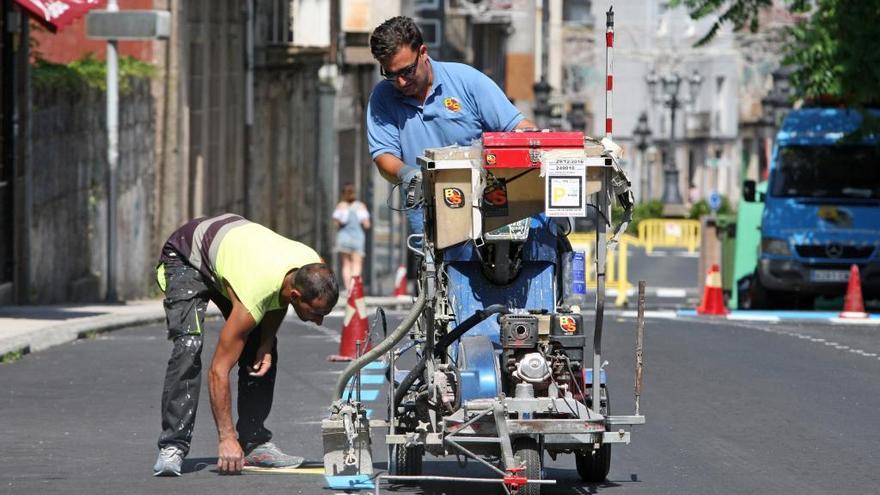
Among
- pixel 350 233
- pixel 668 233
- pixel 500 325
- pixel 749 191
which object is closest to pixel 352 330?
pixel 500 325

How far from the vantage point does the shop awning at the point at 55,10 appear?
2047 cm

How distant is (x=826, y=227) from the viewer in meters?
27.8

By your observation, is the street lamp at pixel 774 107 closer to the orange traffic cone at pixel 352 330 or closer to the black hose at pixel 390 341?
the orange traffic cone at pixel 352 330

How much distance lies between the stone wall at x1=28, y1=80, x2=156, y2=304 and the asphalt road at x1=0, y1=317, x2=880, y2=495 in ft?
15.8

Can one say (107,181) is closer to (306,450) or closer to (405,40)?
(306,450)

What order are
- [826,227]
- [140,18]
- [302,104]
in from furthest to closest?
[302,104]
[826,227]
[140,18]

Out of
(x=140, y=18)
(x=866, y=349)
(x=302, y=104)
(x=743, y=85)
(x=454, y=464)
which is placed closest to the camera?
(x=454, y=464)

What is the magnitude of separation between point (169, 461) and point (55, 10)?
11592mm

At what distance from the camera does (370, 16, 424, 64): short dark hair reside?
955 cm

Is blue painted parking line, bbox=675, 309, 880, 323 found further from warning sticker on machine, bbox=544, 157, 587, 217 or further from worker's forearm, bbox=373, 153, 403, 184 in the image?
warning sticker on machine, bbox=544, 157, 587, 217

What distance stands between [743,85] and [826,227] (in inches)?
3042

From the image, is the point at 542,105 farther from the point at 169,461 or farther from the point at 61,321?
the point at 169,461

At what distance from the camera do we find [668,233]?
66062 mm

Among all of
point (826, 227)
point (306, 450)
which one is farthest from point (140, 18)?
point (306, 450)
